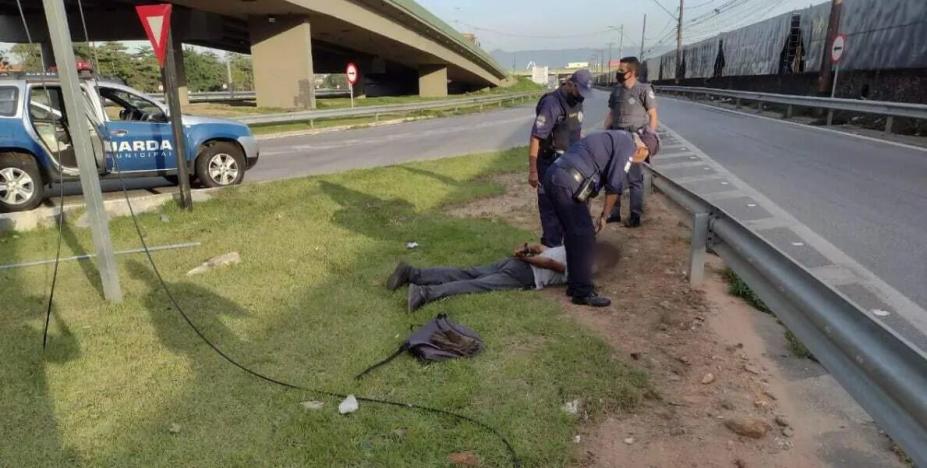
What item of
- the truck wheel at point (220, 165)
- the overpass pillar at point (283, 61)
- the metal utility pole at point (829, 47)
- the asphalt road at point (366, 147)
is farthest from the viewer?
the overpass pillar at point (283, 61)

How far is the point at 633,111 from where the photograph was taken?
22.6ft

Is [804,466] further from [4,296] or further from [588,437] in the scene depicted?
[4,296]

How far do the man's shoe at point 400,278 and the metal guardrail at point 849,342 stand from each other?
243cm

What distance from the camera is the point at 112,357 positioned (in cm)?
383

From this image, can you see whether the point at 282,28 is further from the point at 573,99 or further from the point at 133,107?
the point at 573,99

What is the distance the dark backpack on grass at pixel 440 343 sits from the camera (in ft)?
11.9

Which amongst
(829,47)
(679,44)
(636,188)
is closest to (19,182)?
(636,188)

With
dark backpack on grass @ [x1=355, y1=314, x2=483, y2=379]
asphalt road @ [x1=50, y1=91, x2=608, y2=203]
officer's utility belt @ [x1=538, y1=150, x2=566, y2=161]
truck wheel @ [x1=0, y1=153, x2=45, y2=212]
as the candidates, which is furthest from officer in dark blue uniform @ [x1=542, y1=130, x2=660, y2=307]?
asphalt road @ [x1=50, y1=91, x2=608, y2=203]

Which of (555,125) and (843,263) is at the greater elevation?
(555,125)

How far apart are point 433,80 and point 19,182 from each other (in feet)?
141

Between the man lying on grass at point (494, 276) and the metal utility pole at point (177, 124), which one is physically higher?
the metal utility pole at point (177, 124)

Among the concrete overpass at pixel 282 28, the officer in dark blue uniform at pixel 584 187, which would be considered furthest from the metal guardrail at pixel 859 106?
the concrete overpass at pixel 282 28

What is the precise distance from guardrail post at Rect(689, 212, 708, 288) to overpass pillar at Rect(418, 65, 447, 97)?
46.1 m

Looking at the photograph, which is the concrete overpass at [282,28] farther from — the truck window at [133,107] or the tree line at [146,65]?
the truck window at [133,107]
